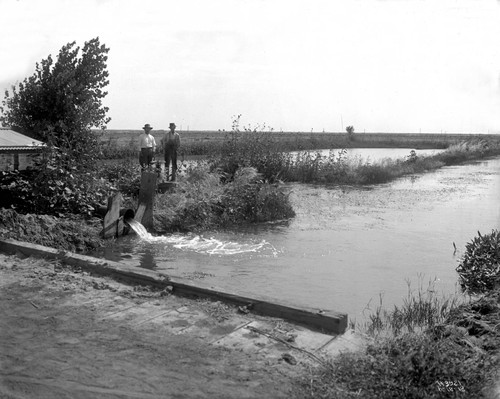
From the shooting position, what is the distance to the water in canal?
8523 mm

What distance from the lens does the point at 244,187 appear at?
15203 mm

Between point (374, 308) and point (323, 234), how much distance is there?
578 cm

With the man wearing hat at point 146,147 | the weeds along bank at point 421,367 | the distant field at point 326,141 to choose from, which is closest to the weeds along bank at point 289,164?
the distant field at point 326,141

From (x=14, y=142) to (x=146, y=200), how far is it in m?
3.20

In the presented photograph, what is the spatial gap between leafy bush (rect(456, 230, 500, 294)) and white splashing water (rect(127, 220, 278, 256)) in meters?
3.55

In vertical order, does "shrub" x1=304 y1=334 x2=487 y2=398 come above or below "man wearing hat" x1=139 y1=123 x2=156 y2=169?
below

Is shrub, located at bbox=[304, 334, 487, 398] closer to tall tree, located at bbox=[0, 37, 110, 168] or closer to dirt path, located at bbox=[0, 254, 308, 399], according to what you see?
dirt path, located at bbox=[0, 254, 308, 399]

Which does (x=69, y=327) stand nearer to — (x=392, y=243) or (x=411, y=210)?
(x=392, y=243)

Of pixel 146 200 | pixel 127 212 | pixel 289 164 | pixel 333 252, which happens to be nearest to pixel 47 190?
pixel 127 212

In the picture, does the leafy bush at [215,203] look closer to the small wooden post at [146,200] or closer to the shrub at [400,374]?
the small wooden post at [146,200]

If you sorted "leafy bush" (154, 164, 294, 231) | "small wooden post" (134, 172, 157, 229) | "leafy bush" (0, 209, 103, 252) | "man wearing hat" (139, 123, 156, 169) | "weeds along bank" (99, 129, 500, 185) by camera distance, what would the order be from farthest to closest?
"weeds along bank" (99, 129, 500, 185)
"man wearing hat" (139, 123, 156, 169)
"leafy bush" (154, 164, 294, 231)
"small wooden post" (134, 172, 157, 229)
"leafy bush" (0, 209, 103, 252)

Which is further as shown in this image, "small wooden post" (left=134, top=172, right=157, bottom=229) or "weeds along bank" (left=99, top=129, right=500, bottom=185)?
"weeds along bank" (left=99, top=129, right=500, bottom=185)

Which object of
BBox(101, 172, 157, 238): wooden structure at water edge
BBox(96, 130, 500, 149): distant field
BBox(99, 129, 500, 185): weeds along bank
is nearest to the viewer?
BBox(101, 172, 157, 238): wooden structure at water edge

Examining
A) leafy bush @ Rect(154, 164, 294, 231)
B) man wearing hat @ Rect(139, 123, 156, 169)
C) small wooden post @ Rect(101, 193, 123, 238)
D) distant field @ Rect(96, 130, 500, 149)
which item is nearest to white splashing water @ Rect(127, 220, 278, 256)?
small wooden post @ Rect(101, 193, 123, 238)
